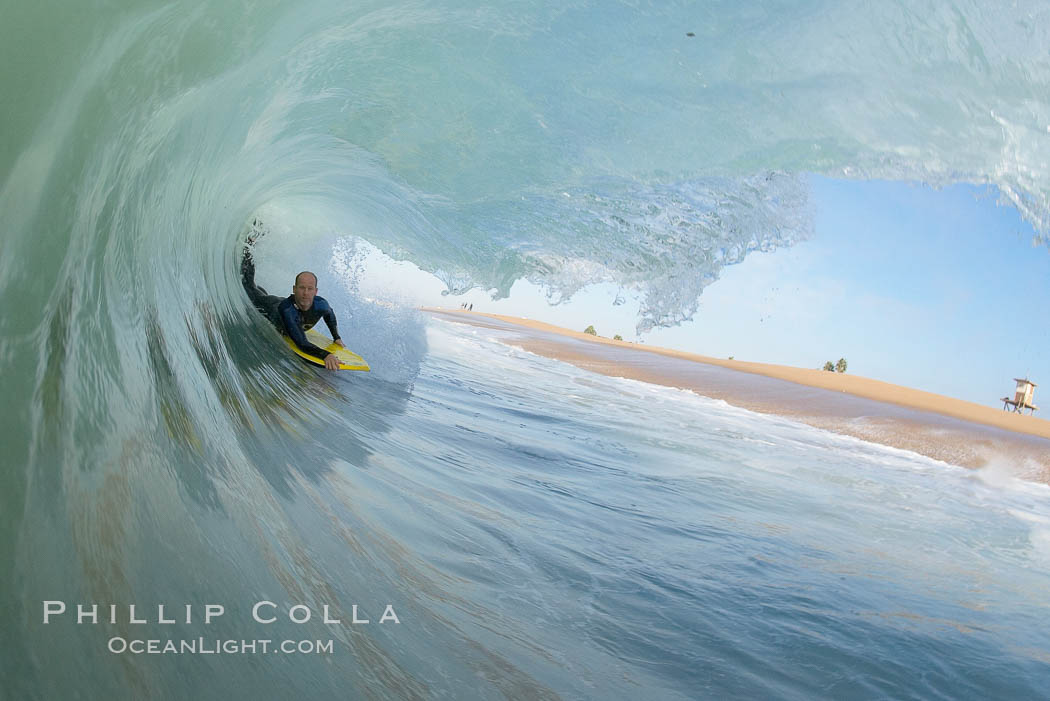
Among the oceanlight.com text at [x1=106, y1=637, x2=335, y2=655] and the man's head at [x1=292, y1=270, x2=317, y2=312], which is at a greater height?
the man's head at [x1=292, y1=270, x2=317, y2=312]

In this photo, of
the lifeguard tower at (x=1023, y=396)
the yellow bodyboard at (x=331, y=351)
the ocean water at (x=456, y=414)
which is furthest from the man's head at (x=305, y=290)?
the lifeguard tower at (x=1023, y=396)

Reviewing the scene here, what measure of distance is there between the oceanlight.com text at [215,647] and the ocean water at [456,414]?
2 cm

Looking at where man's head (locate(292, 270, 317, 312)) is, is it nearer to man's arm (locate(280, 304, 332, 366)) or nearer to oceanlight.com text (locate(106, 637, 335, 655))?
man's arm (locate(280, 304, 332, 366))

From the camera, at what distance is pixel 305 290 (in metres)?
6.72

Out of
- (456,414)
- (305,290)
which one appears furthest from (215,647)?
(305,290)

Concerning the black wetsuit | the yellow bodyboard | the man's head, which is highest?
the man's head

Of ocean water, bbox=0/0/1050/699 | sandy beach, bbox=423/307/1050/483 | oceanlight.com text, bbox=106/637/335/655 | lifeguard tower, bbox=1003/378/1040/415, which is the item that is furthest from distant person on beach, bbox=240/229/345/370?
lifeguard tower, bbox=1003/378/1040/415

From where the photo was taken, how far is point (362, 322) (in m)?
9.48

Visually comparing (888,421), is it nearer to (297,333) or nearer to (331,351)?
(331,351)

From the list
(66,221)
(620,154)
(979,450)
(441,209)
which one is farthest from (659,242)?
(979,450)

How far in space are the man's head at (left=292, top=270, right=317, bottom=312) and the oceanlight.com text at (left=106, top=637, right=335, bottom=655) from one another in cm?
483

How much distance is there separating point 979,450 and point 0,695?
1445 cm

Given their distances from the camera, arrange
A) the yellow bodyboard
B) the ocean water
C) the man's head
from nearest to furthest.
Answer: the ocean water → the man's head → the yellow bodyboard

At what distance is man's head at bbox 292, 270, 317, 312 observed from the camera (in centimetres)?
665
